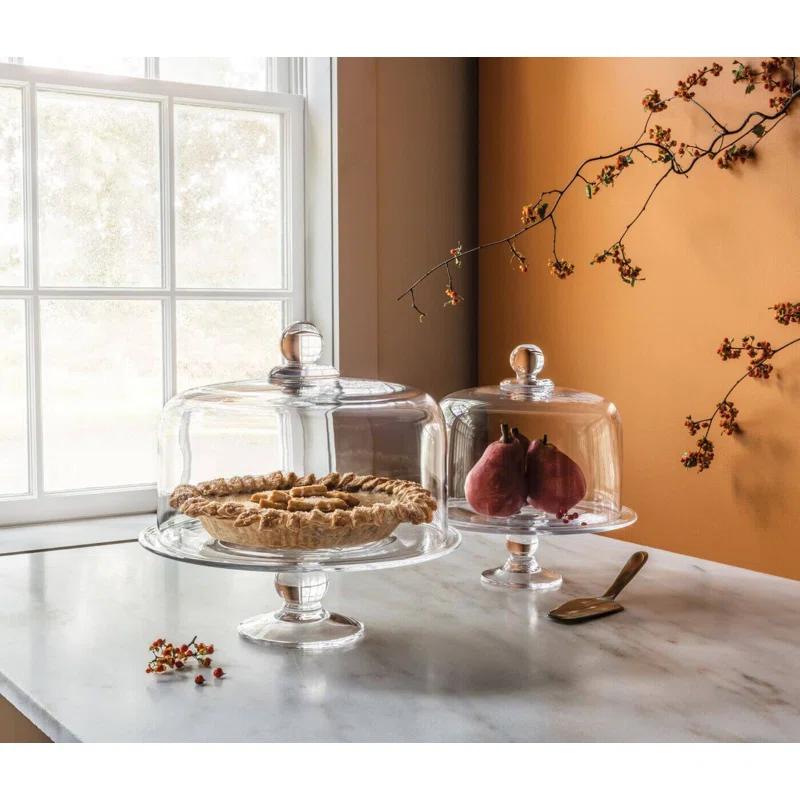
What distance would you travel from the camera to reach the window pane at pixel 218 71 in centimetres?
211

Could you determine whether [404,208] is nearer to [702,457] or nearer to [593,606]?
[702,457]

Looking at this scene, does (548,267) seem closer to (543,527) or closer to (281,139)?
(281,139)

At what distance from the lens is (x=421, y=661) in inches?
42.6

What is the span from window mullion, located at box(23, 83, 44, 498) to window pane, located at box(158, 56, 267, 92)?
304 millimetres

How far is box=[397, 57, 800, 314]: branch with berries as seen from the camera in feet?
5.55

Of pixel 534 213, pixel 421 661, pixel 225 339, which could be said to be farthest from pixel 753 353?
pixel 225 339

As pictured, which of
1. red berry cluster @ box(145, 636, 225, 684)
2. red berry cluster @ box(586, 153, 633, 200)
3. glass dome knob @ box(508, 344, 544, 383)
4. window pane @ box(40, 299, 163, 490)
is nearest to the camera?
red berry cluster @ box(145, 636, 225, 684)

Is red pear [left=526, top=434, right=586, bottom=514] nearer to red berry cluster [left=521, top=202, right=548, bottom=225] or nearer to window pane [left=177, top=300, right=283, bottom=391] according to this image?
red berry cluster [left=521, top=202, right=548, bottom=225]

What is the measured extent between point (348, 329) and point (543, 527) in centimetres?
99

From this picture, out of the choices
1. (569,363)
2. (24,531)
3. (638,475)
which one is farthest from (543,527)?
(24,531)

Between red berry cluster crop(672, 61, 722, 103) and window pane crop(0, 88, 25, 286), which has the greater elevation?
red berry cluster crop(672, 61, 722, 103)

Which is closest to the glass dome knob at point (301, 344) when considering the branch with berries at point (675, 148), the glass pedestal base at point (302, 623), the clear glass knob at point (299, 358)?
the clear glass knob at point (299, 358)

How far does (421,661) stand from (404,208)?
1.40m

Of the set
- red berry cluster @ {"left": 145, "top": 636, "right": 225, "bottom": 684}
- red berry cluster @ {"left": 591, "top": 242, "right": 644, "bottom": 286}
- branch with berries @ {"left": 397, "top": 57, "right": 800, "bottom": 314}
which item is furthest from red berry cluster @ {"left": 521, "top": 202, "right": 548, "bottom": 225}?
red berry cluster @ {"left": 145, "top": 636, "right": 225, "bottom": 684}
